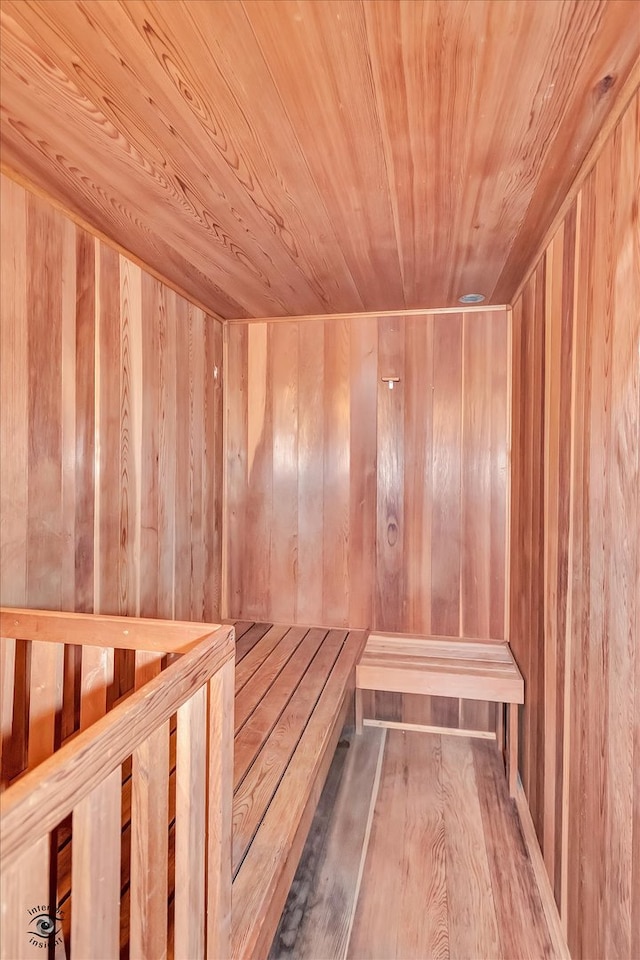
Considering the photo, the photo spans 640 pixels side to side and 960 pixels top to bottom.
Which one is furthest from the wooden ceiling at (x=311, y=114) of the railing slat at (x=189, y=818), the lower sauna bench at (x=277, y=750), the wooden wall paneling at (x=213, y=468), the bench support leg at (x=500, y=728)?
the bench support leg at (x=500, y=728)

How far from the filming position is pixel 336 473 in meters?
2.66

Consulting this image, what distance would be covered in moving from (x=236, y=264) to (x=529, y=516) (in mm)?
1593

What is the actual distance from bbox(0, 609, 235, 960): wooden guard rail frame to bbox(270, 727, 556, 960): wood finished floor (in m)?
0.72

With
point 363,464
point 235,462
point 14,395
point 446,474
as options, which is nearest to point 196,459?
point 235,462

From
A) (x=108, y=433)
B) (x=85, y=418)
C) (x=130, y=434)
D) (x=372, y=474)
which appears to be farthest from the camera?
(x=372, y=474)

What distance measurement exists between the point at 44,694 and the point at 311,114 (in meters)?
1.49

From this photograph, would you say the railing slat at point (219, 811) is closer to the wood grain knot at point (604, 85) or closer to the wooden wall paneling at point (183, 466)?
the wooden wall paneling at point (183, 466)

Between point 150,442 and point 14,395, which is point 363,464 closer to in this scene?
point 150,442

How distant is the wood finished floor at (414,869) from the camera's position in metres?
1.47

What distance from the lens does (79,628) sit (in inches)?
45.0

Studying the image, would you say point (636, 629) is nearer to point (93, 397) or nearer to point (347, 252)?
point (347, 252)

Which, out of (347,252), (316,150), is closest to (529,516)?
(347,252)

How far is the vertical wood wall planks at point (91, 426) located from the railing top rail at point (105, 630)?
144 millimetres

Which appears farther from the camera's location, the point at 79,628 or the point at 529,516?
the point at 529,516
